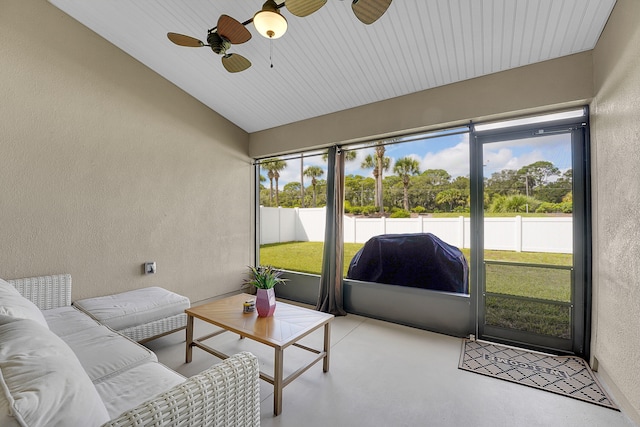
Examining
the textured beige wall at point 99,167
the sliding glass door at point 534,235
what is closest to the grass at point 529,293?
the sliding glass door at point 534,235

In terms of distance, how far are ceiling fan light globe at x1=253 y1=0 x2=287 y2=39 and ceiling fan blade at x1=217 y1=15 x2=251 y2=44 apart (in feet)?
0.90

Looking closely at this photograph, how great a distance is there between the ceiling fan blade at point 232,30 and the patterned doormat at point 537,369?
3.46 meters

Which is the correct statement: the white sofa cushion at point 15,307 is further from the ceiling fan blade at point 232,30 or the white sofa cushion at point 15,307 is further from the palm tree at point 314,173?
the palm tree at point 314,173

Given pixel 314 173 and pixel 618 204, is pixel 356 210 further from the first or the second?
pixel 618 204

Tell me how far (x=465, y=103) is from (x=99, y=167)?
13.9 ft

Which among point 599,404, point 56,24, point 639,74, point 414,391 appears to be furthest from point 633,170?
point 56,24

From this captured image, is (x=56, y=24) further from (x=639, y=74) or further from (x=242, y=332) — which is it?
(x=639, y=74)

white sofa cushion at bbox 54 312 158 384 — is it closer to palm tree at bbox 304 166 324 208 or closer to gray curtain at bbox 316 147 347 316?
gray curtain at bbox 316 147 347 316

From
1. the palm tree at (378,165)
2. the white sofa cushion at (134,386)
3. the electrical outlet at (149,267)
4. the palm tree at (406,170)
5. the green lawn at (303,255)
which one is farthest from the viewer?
the palm tree at (378,165)

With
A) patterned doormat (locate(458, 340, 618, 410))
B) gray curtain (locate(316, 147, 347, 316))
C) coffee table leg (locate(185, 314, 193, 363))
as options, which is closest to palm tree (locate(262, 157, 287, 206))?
gray curtain (locate(316, 147, 347, 316))

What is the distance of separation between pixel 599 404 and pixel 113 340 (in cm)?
366

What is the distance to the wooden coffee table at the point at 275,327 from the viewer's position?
2016 mm

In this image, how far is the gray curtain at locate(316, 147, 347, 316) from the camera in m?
4.01

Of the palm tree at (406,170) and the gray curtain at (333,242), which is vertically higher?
the palm tree at (406,170)
